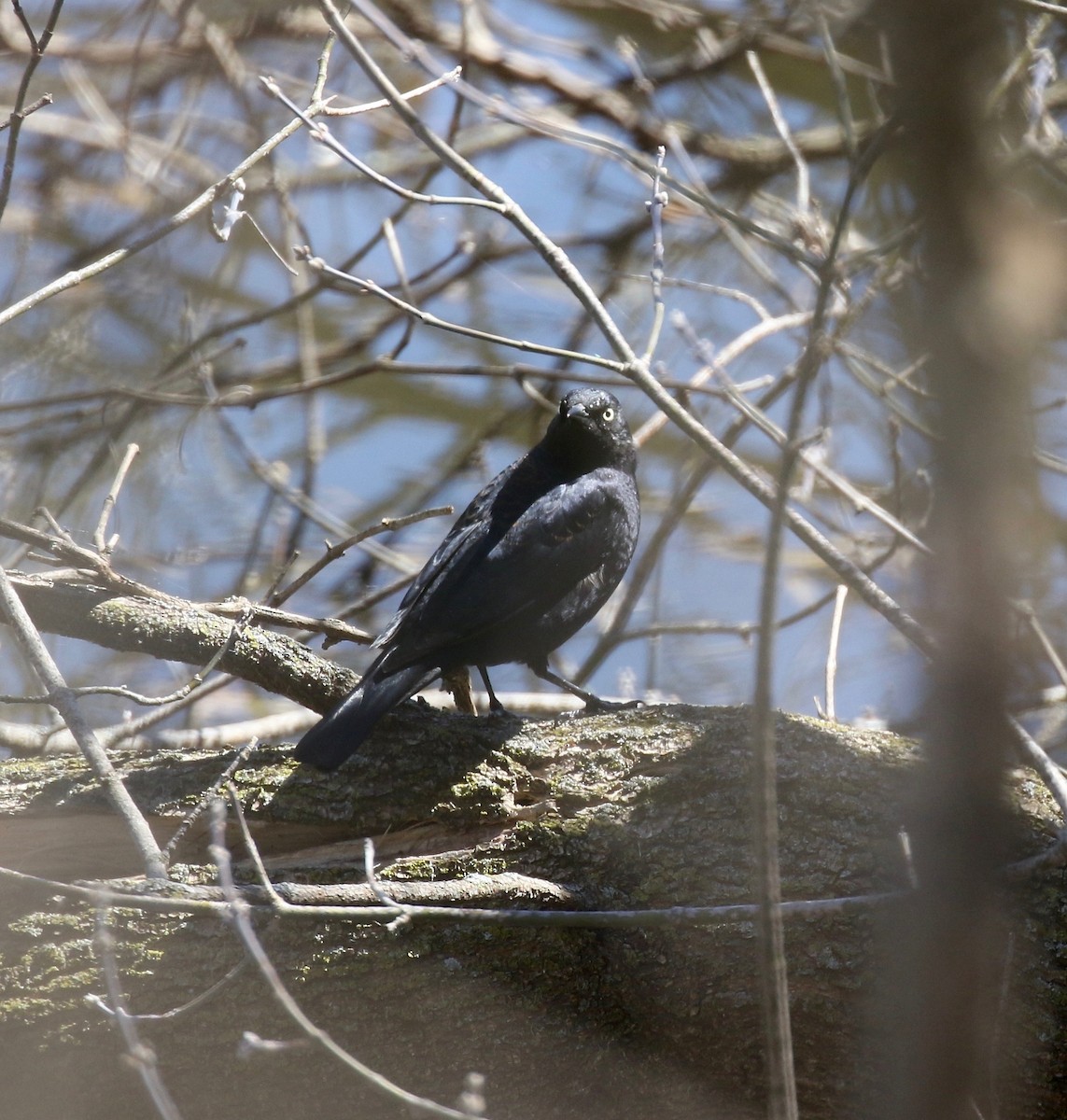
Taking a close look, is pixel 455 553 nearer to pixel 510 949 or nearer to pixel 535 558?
pixel 535 558

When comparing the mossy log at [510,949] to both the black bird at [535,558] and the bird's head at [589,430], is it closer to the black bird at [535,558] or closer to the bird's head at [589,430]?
the black bird at [535,558]

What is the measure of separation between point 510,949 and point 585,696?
4.26 ft

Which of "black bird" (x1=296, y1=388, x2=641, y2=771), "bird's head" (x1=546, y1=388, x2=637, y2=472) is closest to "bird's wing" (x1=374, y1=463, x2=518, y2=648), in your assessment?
"black bird" (x1=296, y1=388, x2=641, y2=771)

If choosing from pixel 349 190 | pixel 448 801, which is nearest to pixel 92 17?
pixel 349 190

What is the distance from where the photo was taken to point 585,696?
10.5 ft

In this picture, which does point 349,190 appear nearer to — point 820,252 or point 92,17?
point 92,17

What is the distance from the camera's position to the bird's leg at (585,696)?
3047 mm

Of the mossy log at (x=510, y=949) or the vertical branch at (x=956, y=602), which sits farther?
the mossy log at (x=510, y=949)

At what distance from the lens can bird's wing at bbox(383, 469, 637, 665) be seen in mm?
3076

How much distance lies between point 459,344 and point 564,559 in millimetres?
2692

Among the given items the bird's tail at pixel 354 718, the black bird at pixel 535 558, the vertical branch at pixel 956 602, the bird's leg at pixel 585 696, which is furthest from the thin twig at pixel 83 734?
the bird's leg at pixel 585 696

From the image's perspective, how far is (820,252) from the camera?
12.6ft

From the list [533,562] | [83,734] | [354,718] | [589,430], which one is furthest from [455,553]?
[83,734]

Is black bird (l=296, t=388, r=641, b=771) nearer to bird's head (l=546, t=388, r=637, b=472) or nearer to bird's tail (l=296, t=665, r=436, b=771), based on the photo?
bird's head (l=546, t=388, r=637, b=472)
